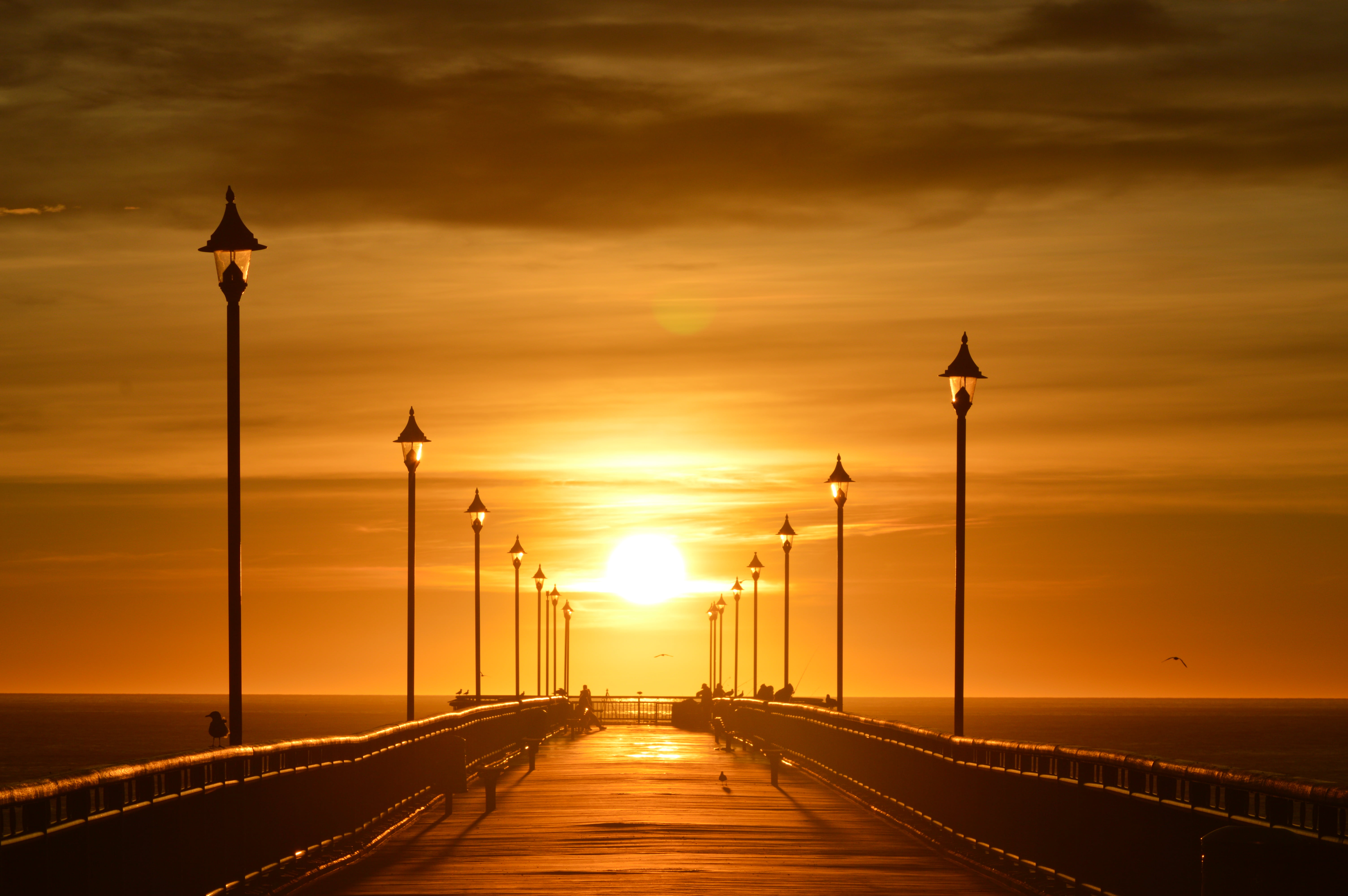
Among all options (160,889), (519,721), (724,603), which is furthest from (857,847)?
(724,603)

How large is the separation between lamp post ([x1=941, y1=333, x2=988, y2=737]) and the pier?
1438 millimetres

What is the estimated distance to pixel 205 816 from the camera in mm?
13828

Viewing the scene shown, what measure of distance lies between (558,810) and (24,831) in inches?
612

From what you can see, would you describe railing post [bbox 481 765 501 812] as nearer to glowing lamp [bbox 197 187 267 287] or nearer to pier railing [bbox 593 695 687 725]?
glowing lamp [bbox 197 187 267 287]

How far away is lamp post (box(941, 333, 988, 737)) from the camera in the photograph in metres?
25.2

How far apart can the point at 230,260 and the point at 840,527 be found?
20.3 meters

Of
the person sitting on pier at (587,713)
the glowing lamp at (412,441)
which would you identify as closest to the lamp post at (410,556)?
the glowing lamp at (412,441)

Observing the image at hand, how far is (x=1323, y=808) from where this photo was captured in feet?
34.0

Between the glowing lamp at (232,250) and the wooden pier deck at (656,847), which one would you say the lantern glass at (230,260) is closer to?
the glowing lamp at (232,250)

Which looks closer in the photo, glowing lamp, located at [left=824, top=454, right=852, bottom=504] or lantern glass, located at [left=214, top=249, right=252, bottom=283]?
lantern glass, located at [left=214, top=249, right=252, bottom=283]

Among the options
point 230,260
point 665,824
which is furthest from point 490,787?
point 230,260

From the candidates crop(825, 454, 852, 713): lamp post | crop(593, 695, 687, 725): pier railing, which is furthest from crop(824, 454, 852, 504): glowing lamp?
crop(593, 695, 687, 725): pier railing

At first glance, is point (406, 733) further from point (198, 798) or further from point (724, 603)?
point (724, 603)

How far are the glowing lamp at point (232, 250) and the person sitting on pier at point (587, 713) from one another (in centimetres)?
4100
